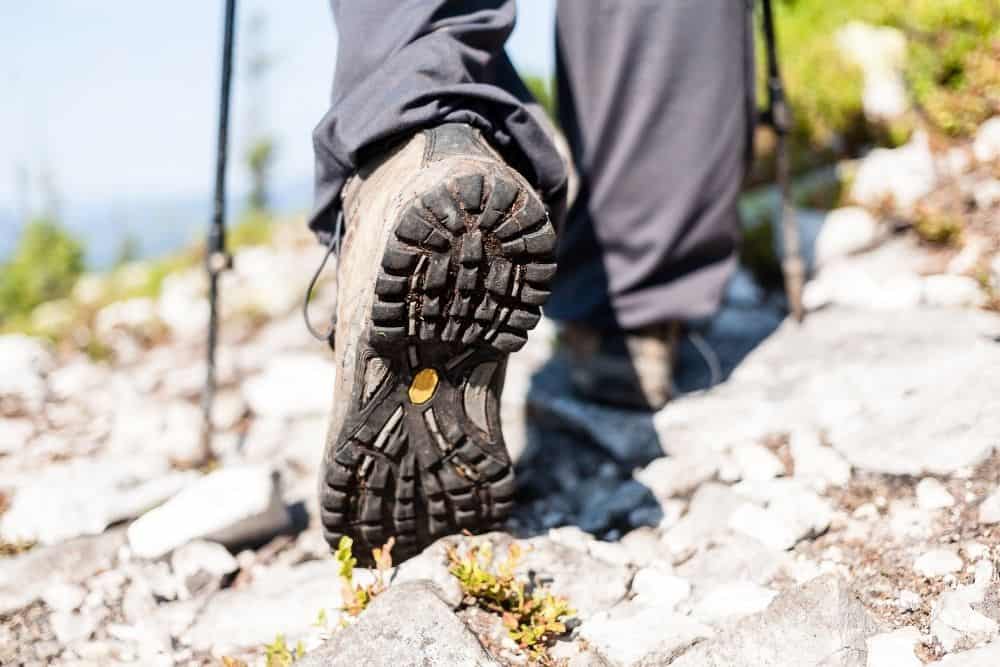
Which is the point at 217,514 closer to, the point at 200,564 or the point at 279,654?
the point at 200,564

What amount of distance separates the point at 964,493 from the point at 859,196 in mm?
2132

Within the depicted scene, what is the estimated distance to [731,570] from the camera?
1.89 metres

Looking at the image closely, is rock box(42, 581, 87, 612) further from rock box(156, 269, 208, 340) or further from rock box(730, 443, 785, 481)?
rock box(156, 269, 208, 340)

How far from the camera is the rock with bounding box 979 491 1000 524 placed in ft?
5.93

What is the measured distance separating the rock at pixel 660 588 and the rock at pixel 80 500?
48.9 inches

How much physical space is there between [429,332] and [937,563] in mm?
1052

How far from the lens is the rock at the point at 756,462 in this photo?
89.0 inches

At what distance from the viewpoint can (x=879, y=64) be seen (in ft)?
14.4

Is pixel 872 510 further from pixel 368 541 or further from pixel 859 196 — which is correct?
pixel 859 196

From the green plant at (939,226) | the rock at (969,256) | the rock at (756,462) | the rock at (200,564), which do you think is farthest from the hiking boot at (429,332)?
the green plant at (939,226)

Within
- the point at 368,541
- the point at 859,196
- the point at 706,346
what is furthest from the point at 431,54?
the point at 859,196

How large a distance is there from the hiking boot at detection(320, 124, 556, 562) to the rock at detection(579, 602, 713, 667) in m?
0.31

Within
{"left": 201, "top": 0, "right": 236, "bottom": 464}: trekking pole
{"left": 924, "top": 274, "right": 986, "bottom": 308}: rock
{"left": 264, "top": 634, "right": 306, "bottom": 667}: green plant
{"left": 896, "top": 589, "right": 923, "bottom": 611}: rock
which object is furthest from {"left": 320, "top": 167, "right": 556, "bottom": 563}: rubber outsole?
{"left": 924, "top": 274, "right": 986, "bottom": 308}: rock

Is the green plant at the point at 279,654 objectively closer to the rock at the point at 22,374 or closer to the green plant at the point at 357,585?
the green plant at the point at 357,585
